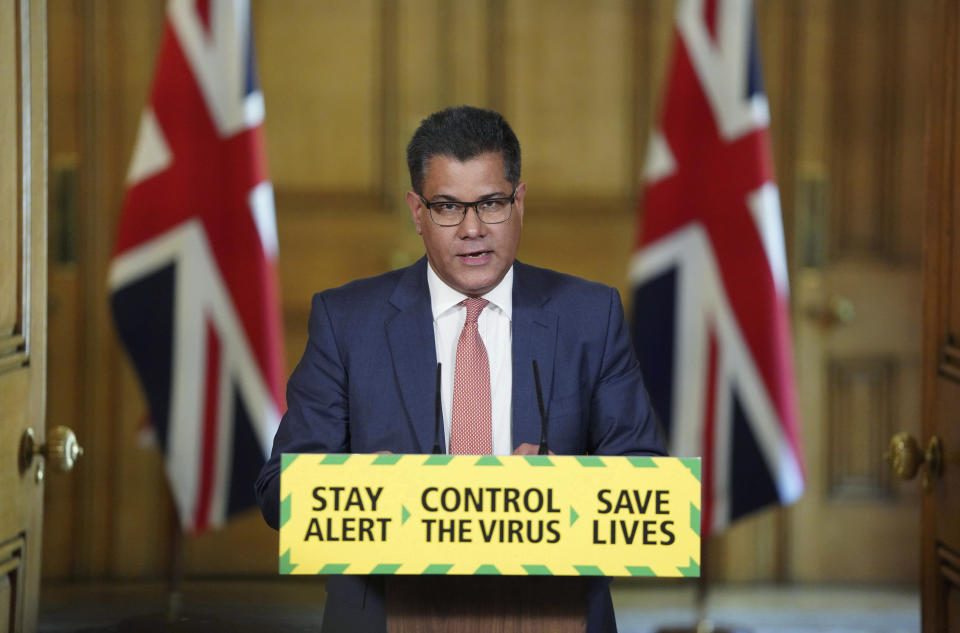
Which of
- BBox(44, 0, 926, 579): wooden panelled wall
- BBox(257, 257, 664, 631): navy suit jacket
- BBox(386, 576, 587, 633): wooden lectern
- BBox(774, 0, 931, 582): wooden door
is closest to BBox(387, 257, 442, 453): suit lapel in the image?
BBox(257, 257, 664, 631): navy suit jacket

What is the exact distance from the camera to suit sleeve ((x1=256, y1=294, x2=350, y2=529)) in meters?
1.51

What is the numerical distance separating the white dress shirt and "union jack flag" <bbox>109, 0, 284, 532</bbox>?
1.60 metres

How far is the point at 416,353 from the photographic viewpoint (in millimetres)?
1535

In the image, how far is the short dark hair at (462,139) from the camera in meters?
1.42

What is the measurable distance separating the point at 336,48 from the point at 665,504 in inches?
99.7

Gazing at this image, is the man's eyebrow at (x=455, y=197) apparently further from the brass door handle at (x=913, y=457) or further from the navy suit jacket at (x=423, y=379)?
the brass door handle at (x=913, y=457)

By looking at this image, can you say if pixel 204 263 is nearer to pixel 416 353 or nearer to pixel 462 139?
pixel 416 353

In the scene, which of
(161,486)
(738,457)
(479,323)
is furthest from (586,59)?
(479,323)

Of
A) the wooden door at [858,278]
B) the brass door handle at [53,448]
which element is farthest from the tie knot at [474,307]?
the wooden door at [858,278]

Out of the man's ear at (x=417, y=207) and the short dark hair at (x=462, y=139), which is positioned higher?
the short dark hair at (x=462, y=139)

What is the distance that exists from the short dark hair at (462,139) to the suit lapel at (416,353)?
0.18 m

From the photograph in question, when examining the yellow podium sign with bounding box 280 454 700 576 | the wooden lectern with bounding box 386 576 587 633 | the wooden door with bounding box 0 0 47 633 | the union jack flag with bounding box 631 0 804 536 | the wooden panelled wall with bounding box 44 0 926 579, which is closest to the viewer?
the yellow podium sign with bounding box 280 454 700 576

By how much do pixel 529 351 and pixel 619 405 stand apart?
5.9 inches

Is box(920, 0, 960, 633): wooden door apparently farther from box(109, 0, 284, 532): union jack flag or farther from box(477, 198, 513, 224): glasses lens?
box(109, 0, 284, 532): union jack flag
